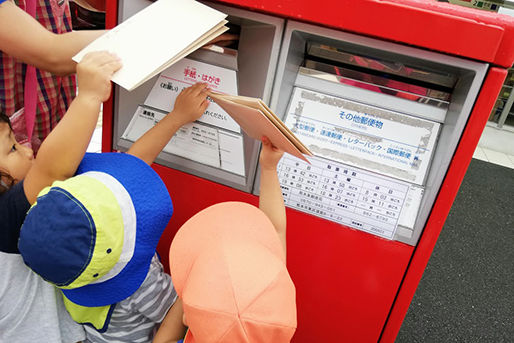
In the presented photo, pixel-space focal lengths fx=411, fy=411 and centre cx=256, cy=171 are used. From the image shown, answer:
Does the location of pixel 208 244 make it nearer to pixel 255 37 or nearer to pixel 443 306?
pixel 255 37

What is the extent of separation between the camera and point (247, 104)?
0.75m

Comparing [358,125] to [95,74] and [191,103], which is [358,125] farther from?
[95,74]

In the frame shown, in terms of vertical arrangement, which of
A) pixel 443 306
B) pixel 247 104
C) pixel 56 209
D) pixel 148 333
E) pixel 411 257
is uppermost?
pixel 247 104

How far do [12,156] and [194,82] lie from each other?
1.50ft

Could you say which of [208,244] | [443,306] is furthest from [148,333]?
[443,306]

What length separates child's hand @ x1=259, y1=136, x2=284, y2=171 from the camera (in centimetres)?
92

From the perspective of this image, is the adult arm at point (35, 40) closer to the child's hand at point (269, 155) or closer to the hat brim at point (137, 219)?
the hat brim at point (137, 219)

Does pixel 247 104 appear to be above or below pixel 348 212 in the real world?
above

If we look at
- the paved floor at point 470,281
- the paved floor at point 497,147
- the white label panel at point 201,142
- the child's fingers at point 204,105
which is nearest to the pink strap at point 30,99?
the white label panel at point 201,142

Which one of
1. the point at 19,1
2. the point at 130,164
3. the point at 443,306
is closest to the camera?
the point at 130,164

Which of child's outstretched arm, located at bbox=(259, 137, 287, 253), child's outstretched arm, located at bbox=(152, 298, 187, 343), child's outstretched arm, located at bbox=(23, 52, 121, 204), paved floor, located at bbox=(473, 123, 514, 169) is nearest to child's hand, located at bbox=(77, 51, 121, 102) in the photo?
child's outstretched arm, located at bbox=(23, 52, 121, 204)

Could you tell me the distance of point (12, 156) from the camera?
96 cm

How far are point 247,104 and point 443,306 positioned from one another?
1795 millimetres

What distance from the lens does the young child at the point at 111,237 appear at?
27.8 inches
